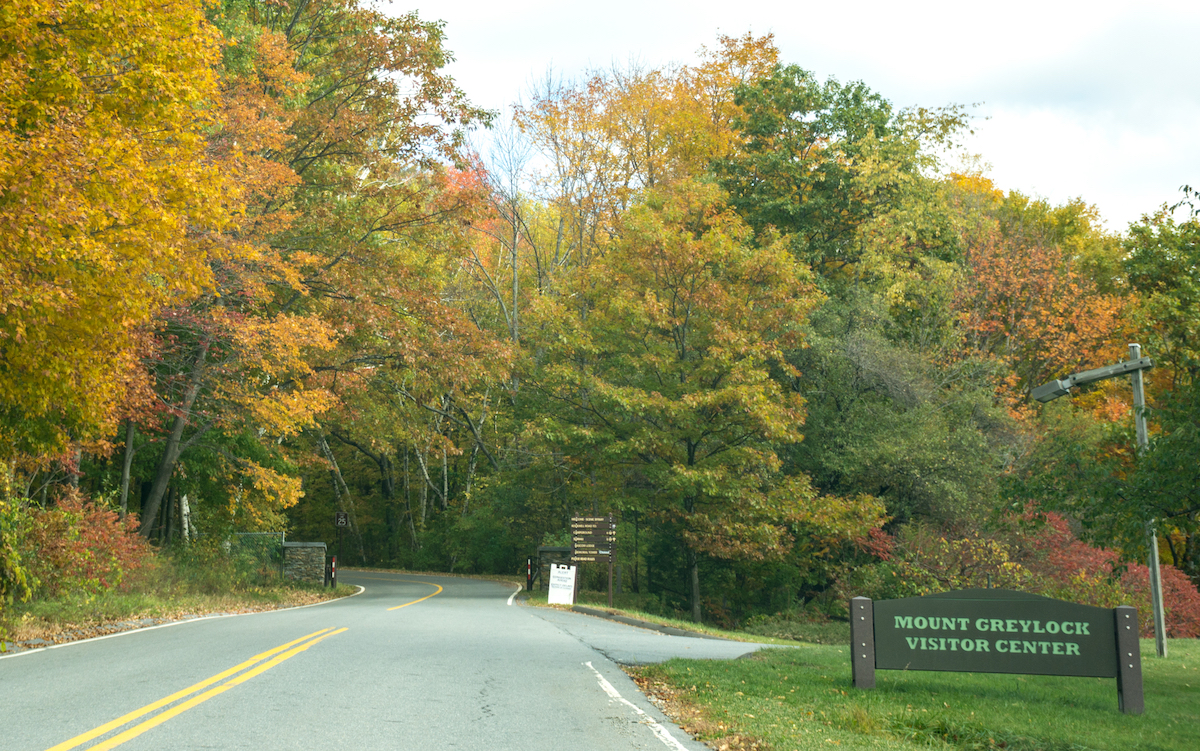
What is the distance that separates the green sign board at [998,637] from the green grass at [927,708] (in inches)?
13.2

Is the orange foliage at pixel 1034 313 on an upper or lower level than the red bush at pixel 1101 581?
upper

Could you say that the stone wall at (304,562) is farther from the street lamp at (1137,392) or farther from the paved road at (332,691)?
the street lamp at (1137,392)

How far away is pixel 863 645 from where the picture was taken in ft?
30.1

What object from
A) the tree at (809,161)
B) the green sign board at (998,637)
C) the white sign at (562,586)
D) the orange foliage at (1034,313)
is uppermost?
the tree at (809,161)

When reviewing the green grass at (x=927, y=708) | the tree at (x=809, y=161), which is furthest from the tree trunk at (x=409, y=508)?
the green grass at (x=927, y=708)

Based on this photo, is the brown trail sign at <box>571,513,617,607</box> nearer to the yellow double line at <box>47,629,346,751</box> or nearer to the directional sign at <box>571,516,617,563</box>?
the directional sign at <box>571,516,617,563</box>

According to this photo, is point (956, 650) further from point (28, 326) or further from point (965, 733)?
point (28, 326)

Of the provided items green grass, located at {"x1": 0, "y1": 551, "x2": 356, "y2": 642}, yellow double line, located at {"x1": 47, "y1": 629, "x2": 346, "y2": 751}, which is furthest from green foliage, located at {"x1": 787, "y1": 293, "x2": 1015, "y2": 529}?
yellow double line, located at {"x1": 47, "y1": 629, "x2": 346, "y2": 751}

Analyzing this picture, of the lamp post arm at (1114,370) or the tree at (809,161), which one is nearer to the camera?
the lamp post arm at (1114,370)

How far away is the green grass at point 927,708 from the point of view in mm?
6957

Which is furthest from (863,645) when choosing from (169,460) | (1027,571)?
(169,460)

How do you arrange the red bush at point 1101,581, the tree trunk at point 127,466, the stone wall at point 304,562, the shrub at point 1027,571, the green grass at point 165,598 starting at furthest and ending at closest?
the stone wall at point 304,562
the shrub at point 1027,571
the red bush at point 1101,581
the tree trunk at point 127,466
the green grass at point 165,598

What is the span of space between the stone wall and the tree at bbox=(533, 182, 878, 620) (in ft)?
28.5

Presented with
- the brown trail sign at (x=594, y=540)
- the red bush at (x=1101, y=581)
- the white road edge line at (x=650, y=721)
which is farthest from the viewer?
the brown trail sign at (x=594, y=540)
